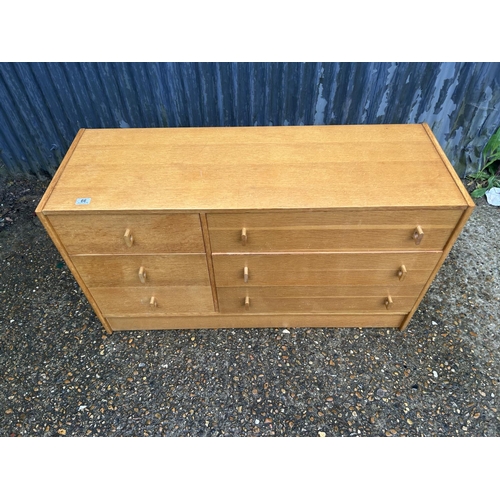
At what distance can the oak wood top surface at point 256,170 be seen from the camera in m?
1.51

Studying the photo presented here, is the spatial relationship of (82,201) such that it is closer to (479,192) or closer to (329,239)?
(329,239)

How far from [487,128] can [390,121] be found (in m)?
0.79

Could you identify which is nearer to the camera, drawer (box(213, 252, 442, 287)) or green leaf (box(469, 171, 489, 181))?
drawer (box(213, 252, 442, 287))

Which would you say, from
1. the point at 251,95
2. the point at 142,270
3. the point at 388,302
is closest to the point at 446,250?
the point at 388,302

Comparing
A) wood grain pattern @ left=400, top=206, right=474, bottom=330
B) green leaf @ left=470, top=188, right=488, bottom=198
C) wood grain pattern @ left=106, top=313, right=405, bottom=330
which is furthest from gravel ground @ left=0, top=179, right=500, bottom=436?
green leaf @ left=470, top=188, right=488, bottom=198

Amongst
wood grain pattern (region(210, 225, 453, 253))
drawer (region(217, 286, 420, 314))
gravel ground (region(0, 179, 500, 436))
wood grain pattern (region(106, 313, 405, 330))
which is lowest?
gravel ground (region(0, 179, 500, 436))

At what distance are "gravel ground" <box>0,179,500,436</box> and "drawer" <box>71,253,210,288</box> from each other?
1.63 feet

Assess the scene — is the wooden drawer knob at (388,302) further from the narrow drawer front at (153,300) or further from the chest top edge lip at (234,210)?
the narrow drawer front at (153,300)

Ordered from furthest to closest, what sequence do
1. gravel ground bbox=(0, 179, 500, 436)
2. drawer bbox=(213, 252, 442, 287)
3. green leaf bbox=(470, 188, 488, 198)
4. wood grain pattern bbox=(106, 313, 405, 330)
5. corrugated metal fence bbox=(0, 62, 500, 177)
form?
green leaf bbox=(470, 188, 488, 198) < corrugated metal fence bbox=(0, 62, 500, 177) < wood grain pattern bbox=(106, 313, 405, 330) < gravel ground bbox=(0, 179, 500, 436) < drawer bbox=(213, 252, 442, 287)

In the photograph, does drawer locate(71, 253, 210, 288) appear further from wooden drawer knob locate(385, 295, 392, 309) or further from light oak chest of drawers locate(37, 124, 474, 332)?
wooden drawer knob locate(385, 295, 392, 309)

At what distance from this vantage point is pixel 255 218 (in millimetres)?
1529

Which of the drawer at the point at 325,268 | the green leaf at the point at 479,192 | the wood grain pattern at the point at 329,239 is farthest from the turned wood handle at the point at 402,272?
the green leaf at the point at 479,192

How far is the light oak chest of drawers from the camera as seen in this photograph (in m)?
1.52

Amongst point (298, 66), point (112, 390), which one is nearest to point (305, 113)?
point (298, 66)
